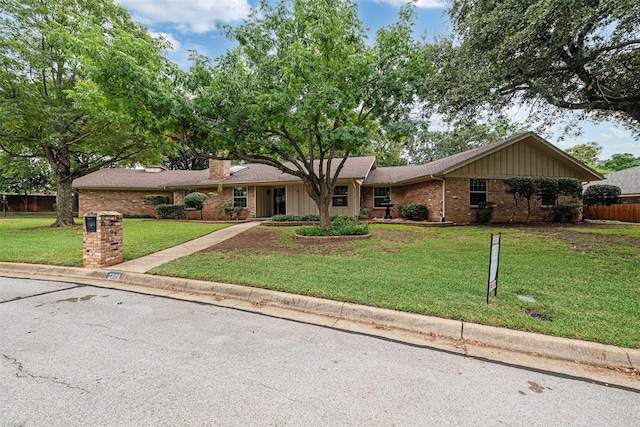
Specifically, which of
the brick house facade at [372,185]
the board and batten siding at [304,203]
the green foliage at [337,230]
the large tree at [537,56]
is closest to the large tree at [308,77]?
the large tree at [537,56]

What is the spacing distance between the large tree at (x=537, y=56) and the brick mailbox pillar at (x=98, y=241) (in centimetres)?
841

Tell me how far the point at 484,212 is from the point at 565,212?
161 inches

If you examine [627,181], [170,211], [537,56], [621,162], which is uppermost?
[621,162]

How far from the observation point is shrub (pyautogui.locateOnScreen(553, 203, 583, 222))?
568 inches

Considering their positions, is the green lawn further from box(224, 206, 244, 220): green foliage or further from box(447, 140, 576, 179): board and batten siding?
box(224, 206, 244, 220): green foliage

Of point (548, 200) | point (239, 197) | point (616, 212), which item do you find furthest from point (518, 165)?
point (239, 197)

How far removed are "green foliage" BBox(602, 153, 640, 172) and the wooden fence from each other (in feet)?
71.8

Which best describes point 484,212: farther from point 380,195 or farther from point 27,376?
point 27,376

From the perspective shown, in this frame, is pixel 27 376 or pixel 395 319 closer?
pixel 27 376

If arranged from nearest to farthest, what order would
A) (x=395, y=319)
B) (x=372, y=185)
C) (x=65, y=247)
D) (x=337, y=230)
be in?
1. (x=395, y=319)
2. (x=65, y=247)
3. (x=337, y=230)
4. (x=372, y=185)

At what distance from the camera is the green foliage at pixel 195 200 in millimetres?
18375

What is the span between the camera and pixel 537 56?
6559mm

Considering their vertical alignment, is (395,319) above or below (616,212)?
below

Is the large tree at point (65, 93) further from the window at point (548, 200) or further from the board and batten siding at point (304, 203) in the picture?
the window at point (548, 200)
